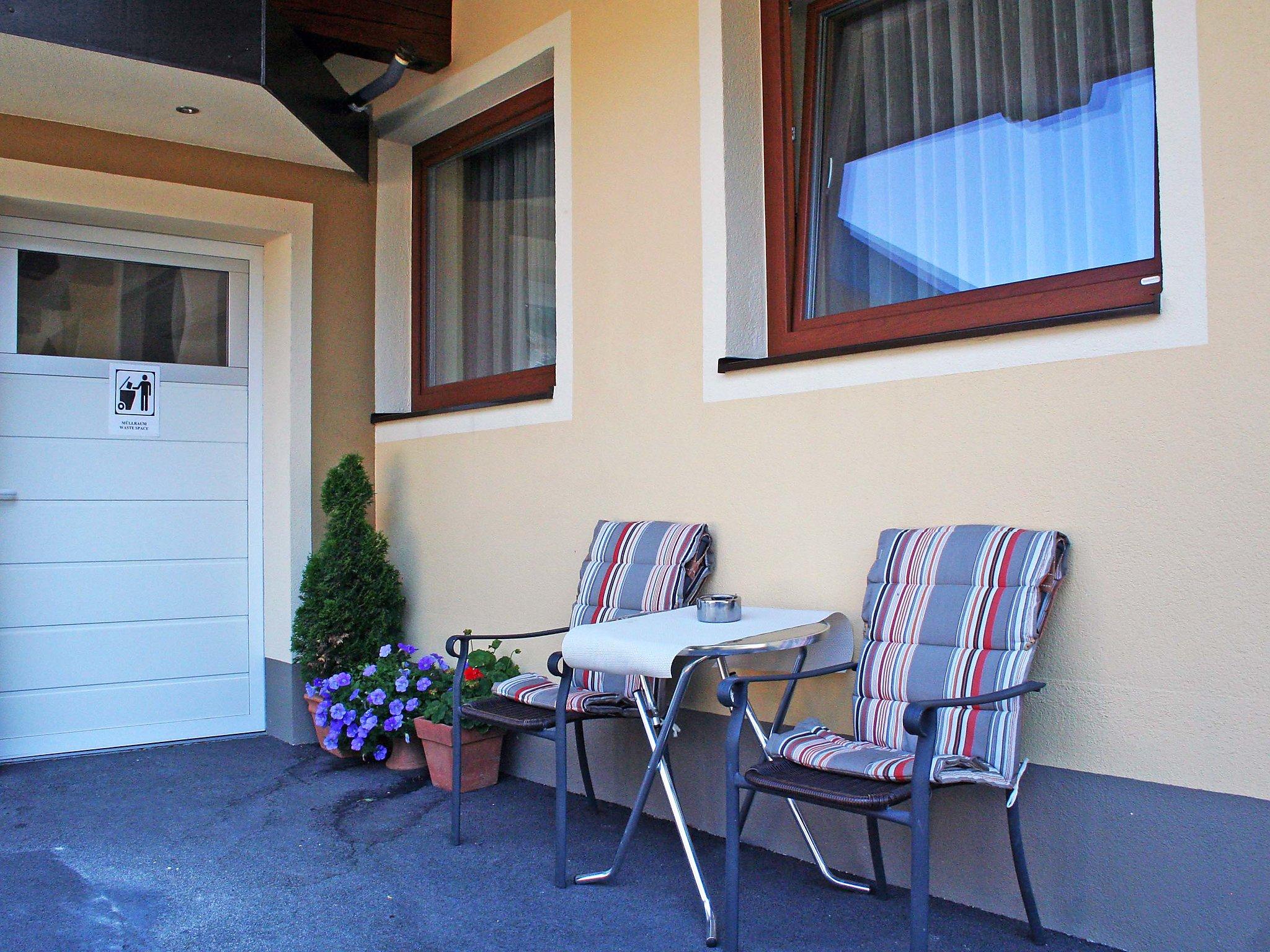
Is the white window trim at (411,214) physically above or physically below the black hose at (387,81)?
below

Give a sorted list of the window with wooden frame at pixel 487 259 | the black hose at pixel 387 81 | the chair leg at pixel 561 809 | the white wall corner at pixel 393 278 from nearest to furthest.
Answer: the chair leg at pixel 561 809 < the black hose at pixel 387 81 < the window with wooden frame at pixel 487 259 < the white wall corner at pixel 393 278

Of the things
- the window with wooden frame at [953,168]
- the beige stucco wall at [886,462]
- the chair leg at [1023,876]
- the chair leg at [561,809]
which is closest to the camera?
the beige stucco wall at [886,462]

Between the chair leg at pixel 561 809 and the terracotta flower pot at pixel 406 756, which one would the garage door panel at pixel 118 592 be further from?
the chair leg at pixel 561 809

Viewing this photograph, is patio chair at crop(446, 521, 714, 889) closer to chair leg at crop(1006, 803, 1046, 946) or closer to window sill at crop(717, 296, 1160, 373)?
window sill at crop(717, 296, 1160, 373)

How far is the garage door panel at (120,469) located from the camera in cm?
485

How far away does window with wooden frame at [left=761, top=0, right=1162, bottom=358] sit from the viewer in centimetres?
293

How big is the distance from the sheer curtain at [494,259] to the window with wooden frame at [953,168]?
1476 millimetres

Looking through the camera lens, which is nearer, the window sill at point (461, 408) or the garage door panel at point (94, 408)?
the window sill at point (461, 408)

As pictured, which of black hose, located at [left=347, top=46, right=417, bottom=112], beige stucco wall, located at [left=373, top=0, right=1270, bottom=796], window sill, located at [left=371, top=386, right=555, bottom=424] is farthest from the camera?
black hose, located at [left=347, top=46, right=417, bottom=112]

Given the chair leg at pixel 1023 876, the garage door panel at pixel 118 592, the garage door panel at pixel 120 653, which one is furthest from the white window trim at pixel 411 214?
the chair leg at pixel 1023 876

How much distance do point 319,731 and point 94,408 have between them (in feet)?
6.05

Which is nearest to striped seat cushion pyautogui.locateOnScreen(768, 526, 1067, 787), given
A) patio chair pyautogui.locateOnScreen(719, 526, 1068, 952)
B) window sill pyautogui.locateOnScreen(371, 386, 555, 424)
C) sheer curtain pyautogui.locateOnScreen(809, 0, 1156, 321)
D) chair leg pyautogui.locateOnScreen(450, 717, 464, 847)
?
patio chair pyautogui.locateOnScreen(719, 526, 1068, 952)

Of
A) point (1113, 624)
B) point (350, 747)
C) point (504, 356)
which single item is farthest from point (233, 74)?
point (1113, 624)

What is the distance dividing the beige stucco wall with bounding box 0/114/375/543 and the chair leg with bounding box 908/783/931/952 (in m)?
3.75
